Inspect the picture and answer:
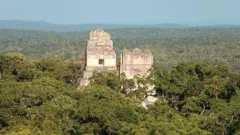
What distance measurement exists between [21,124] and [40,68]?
1690 cm

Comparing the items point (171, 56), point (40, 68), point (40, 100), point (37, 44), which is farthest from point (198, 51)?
point (40, 100)

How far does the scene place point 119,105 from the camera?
2820 cm

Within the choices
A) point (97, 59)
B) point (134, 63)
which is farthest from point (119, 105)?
point (97, 59)

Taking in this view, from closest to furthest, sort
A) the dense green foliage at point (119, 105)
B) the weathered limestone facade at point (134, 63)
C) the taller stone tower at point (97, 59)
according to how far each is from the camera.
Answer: the dense green foliage at point (119, 105) < the weathered limestone facade at point (134, 63) < the taller stone tower at point (97, 59)

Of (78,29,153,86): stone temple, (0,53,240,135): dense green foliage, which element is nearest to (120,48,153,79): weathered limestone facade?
(78,29,153,86): stone temple

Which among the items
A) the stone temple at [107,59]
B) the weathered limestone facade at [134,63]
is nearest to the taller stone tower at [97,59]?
the stone temple at [107,59]

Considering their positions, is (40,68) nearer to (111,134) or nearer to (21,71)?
(21,71)

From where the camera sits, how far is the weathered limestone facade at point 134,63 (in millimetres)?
35875

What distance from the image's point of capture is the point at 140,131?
23.8m

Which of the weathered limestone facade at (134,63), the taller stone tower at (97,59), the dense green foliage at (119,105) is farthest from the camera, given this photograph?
the taller stone tower at (97,59)

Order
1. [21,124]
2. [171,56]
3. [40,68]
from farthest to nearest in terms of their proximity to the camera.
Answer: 1. [171,56]
2. [40,68]
3. [21,124]

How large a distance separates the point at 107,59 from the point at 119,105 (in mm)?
9254

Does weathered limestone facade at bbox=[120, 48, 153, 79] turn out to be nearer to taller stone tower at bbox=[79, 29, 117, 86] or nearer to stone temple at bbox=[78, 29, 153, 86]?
stone temple at bbox=[78, 29, 153, 86]

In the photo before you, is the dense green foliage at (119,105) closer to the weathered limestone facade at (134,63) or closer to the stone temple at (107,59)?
the weathered limestone facade at (134,63)
